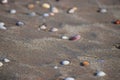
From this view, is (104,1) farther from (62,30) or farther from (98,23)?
(62,30)

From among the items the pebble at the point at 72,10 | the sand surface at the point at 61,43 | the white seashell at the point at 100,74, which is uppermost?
the pebble at the point at 72,10

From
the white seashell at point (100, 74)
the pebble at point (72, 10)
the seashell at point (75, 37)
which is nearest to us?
the white seashell at point (100, 74)

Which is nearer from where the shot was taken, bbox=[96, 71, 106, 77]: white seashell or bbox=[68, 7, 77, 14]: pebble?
bbox=[96, 71, 106, 77]: white seashell

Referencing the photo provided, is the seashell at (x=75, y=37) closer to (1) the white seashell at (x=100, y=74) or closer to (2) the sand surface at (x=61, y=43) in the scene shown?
(2) the sand surface at (x=61, y=43)

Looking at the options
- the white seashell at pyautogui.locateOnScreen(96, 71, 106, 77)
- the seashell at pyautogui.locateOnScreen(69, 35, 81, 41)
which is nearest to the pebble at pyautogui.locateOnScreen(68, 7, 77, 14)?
the seashell at pyautogui.locateOnScreen(69, 35, 81, 41)

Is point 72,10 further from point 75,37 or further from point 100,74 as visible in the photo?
point 100,74

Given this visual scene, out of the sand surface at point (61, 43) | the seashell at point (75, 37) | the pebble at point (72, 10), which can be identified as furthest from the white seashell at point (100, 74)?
the pebble at point (72, 10)

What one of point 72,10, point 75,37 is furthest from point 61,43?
point 72,10

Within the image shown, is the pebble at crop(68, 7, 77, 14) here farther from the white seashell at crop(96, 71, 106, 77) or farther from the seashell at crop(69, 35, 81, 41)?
the white seashell at crop(96, 71, 106, 77)
